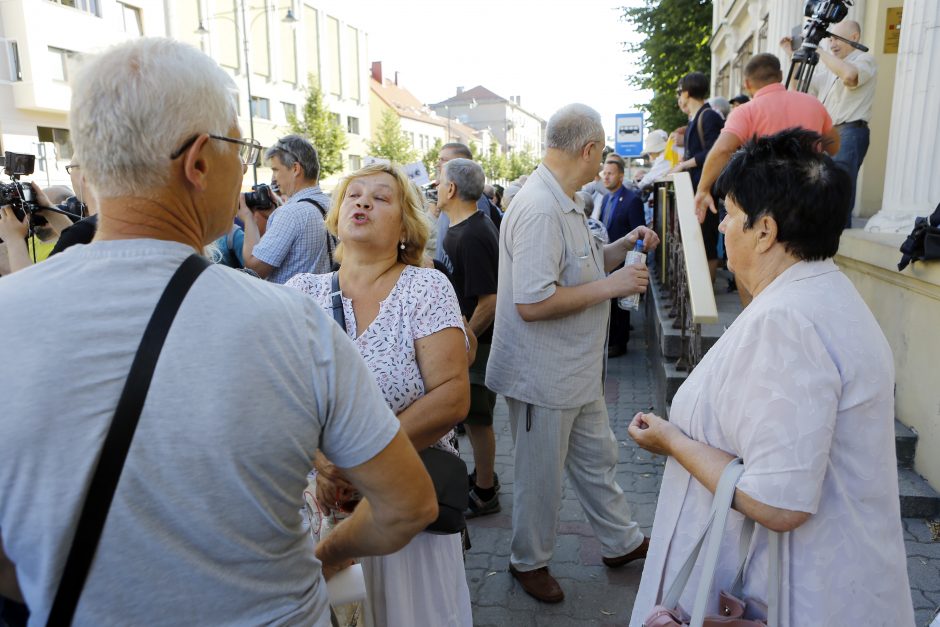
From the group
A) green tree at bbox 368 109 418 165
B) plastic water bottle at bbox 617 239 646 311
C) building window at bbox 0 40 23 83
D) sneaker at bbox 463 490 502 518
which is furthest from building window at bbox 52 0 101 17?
plastic water bottle at bbox 617 239 646 311

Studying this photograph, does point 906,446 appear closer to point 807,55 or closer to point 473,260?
point 473,260

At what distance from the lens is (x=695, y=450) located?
5.58 feet

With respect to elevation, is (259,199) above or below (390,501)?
above

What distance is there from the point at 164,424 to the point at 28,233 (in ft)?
9.71

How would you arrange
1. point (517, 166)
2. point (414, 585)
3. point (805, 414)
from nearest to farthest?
point (805, 414)
point (414, 585)
point (517, 166)

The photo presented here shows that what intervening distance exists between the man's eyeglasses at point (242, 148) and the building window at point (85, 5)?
30610 mm

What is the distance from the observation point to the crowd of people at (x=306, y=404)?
3.32 ft

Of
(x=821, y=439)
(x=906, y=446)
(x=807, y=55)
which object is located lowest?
(x=906, y=446)

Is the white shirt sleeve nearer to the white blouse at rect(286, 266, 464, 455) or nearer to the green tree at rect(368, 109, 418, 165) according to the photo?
the white blouse at rect(286, 266, 464, 455)

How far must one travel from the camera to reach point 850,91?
5074 mm

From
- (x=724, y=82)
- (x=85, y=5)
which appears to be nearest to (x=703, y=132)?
(x=724, y=82)

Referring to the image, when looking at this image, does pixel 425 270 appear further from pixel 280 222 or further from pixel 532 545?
pixel 280 222

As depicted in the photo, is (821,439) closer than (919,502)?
Yes

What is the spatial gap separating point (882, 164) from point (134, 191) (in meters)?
7.62
